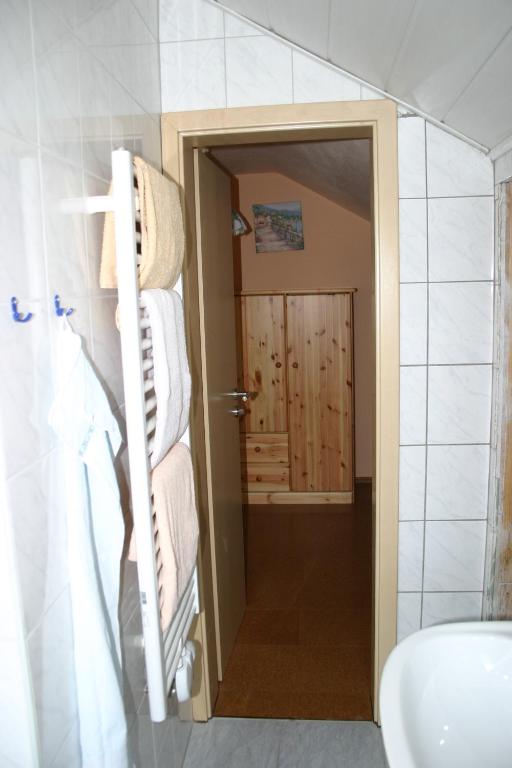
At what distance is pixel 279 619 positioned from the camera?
276 cm

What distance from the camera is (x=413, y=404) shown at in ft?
6.18

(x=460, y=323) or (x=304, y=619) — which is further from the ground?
(x=460, y=323)

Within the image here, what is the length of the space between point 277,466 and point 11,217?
3288 millimetres

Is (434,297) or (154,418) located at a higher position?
(434,297)

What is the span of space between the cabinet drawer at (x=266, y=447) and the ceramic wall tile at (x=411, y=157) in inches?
95.2

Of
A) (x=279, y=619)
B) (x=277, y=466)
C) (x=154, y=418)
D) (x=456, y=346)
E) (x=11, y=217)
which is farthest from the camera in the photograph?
(x=277, y=466)

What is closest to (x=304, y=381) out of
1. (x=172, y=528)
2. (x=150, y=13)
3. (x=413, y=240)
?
(x=413, y=240)

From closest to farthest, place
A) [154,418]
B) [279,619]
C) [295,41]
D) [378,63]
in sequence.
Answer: [154,418] < [378,63] < [295,41] < [279,619]

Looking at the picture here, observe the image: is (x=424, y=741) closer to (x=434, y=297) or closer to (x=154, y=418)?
(x=154, y=418)

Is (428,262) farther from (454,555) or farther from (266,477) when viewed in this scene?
(266,477)

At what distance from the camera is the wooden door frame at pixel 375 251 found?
5.88ft

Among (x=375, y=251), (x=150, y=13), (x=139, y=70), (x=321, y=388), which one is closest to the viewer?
(x=139, y=70)

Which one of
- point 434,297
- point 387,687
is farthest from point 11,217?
point 434,297

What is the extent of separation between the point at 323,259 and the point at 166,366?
126 inches
